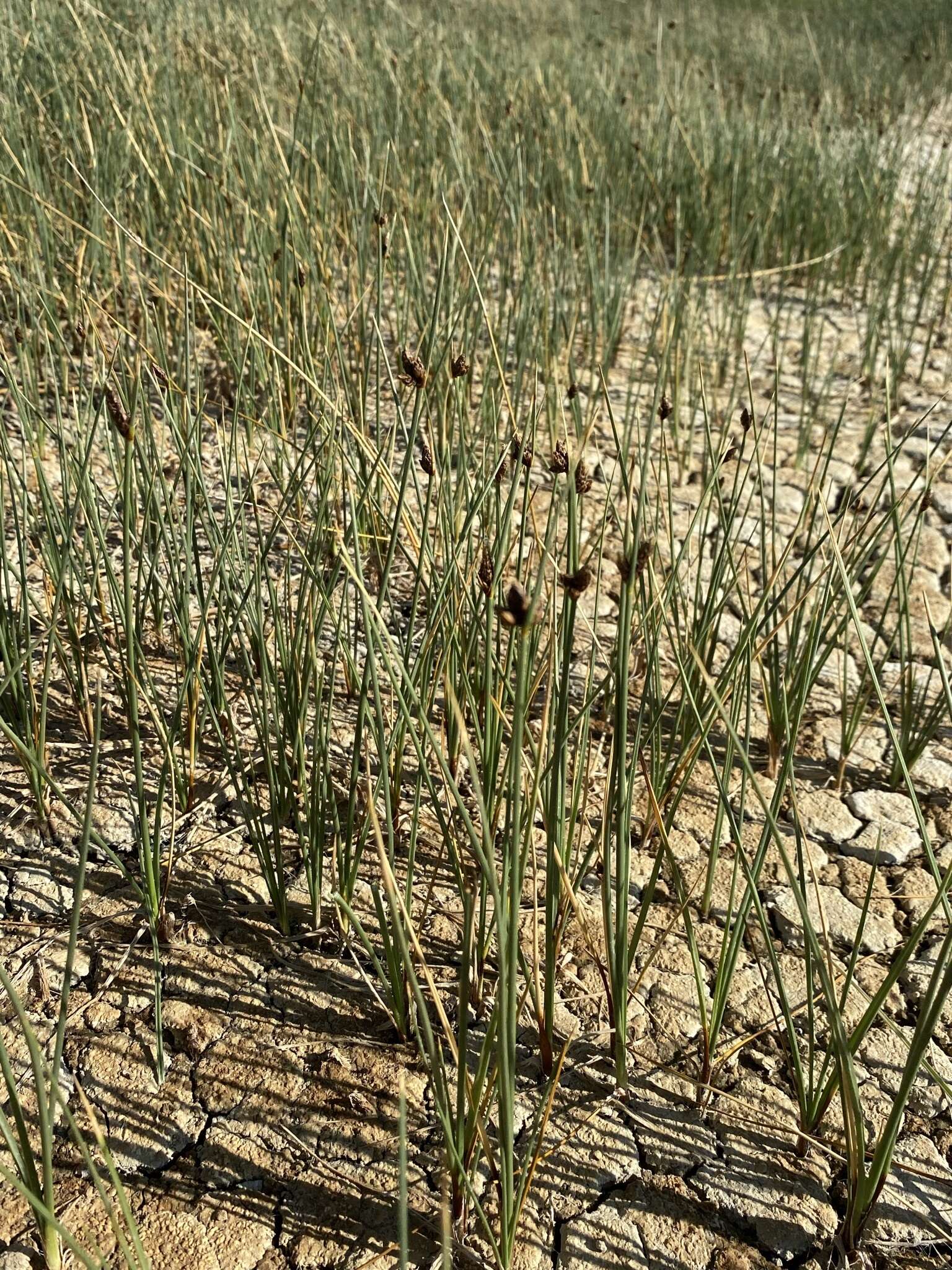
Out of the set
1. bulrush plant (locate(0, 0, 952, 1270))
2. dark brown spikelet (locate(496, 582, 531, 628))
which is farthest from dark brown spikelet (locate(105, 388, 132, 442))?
dark brown spikelet (locate(496, 582, 531, 628))

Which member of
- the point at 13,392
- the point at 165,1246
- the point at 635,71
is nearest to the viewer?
the point at 165,1246

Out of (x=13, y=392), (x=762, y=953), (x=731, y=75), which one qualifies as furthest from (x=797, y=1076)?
(x=731, y=75)

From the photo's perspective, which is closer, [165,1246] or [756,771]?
[165,1246]

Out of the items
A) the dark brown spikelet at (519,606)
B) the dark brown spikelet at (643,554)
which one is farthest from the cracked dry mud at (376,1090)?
the dark brown spikelet at (519,606)

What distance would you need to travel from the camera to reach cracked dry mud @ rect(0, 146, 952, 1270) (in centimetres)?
100

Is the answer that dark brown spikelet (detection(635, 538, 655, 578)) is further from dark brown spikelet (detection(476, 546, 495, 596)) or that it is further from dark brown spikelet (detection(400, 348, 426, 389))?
dark brown spikelet (detection(400, 348, 426, 389))

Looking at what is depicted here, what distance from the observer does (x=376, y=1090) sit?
1119mm

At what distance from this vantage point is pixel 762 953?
1314 mm

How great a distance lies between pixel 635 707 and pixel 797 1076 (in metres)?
0.75

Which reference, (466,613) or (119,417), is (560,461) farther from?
(466,613)

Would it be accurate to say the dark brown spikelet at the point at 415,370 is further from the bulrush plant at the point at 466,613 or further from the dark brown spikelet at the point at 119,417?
the dark brown spikelet at the point at 119,417

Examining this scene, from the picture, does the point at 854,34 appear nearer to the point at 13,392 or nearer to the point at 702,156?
the point at 702,156

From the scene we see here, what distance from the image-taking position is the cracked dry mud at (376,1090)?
100 cm

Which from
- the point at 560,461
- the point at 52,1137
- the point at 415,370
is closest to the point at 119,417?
the point at 415,370
